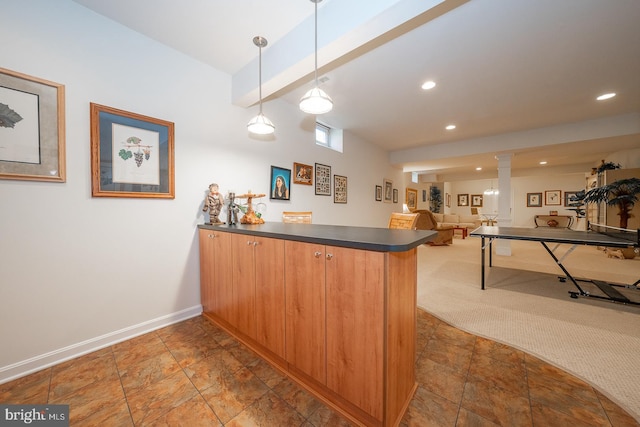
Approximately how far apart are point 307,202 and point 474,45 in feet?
8.95

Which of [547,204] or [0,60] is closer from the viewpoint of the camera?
[0,60]

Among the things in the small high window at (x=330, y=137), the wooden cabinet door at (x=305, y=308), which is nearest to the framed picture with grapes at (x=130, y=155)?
the wooden cabinet door at (x=305, y=308)

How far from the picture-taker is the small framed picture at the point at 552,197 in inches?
356

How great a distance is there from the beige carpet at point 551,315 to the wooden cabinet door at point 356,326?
1480 mm

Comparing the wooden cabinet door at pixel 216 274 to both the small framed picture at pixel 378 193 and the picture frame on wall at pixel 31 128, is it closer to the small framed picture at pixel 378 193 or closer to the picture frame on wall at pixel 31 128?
the picture frame on wall at pixel 31 128

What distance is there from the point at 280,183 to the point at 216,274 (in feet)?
5.14

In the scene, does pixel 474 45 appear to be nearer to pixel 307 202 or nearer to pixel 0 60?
pixel 307 202

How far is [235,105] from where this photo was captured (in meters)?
2.74

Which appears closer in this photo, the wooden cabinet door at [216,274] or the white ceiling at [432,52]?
the white ceiling at [432,52]

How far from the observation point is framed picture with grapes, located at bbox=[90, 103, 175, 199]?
1864mm

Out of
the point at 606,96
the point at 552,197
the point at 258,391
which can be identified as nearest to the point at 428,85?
the point at 606,96

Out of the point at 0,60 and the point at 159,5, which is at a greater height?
the point at 159,5

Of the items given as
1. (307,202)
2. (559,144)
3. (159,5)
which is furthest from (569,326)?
(159,5)

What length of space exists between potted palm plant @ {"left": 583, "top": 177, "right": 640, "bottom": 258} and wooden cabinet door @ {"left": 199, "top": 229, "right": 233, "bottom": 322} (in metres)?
7.49
